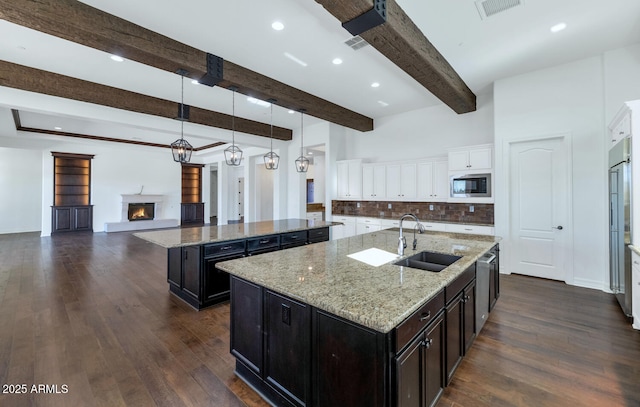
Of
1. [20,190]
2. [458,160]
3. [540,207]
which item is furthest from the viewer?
[20,190]

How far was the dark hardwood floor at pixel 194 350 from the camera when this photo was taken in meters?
1.93

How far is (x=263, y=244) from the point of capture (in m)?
4.00

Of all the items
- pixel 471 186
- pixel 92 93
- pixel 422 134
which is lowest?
pixel 471 186

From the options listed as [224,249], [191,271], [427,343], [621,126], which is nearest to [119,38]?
[224,249]

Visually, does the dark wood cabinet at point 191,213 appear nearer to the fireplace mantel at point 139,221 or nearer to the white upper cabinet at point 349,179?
the fireplace mantel at point 139,221

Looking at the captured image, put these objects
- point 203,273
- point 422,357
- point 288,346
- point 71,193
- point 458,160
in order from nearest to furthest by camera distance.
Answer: point 422,357 → point 288,346 → point 203,273 → point 458,160 → point 71,193

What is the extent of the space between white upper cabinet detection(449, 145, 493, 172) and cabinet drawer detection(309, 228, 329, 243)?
272 cm

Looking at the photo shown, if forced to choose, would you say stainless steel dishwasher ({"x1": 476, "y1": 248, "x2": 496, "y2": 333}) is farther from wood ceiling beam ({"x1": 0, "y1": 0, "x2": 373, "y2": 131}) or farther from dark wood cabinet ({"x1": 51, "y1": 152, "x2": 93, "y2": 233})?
dark wood cabinet ({"x1": 51, "y1": 152, "x2": 93, "y2": 233})

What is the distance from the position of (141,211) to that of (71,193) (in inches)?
84.2

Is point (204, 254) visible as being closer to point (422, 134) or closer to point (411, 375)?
point (411, 375)

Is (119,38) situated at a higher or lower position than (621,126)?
higher

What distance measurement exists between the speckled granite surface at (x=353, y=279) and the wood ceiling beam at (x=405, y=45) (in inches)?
82.6

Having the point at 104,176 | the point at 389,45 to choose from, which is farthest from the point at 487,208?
the point at 104,176

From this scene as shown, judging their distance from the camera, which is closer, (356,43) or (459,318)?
(459,318)
